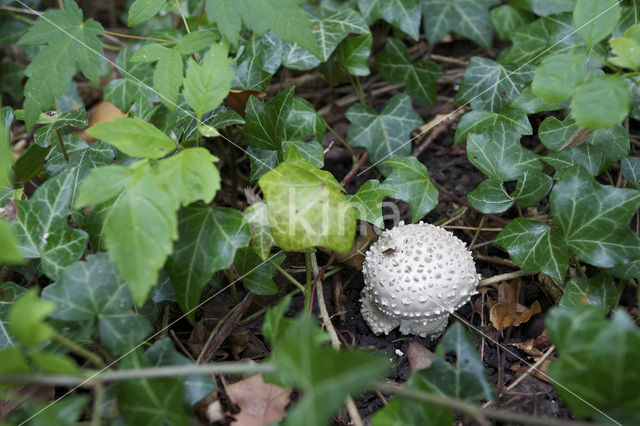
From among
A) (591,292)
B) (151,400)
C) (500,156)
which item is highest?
(500,156)

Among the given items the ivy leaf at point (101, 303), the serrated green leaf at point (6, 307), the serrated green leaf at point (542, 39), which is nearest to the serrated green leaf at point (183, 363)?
the ivy leaf at point (101, 303)

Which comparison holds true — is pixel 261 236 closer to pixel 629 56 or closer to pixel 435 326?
pixel 435 326

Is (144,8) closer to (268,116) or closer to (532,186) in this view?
(268,116)

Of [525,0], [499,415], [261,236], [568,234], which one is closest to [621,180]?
[568,234]

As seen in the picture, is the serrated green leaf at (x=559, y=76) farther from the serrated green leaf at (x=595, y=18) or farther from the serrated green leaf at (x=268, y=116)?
the serrated green leaf at (x=268, y=116)

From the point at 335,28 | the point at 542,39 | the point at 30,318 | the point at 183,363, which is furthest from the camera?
the point at 335,28

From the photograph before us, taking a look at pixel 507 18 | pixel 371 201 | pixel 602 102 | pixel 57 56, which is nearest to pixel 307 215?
pixel 371 201
